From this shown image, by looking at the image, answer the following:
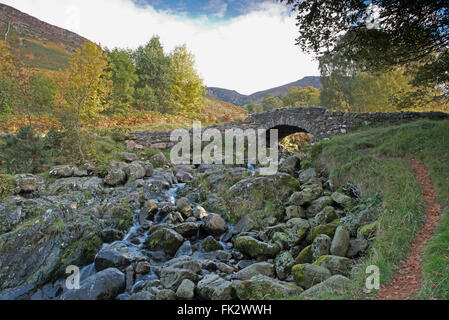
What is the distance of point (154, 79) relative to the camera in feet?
101

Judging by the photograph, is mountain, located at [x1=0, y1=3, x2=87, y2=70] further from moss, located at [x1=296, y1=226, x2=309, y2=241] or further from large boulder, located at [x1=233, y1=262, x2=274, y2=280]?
large boulder, located at [x1=233, y1=262, x2=274, y2=280]

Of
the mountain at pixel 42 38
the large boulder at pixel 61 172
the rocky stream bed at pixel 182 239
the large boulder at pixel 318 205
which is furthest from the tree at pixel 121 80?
the mountain at pixel 42 38

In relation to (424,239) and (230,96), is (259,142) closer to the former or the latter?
(424,239)

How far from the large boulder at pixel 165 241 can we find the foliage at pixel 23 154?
7.91m

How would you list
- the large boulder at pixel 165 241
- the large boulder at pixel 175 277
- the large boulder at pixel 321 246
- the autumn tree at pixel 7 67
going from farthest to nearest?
the autumn tree at pixel 7 67 → the large boulder at pixel 165 241 → the large boulder at pixel 321 246 → the large boulder at pixel 175 277

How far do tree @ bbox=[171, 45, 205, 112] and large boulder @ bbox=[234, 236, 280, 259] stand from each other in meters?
25.0

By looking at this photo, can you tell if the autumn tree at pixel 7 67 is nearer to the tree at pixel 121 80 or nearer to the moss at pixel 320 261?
the tree at pixel 121 80

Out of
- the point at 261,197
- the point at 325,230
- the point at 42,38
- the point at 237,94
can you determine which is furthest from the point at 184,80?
the point at 237,94

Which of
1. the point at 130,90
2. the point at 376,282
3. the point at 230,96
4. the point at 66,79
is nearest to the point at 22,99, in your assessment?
the point at 66,79

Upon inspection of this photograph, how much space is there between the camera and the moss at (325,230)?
598cm

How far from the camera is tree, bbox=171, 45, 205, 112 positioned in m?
29.9

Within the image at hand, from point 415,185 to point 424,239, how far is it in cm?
225

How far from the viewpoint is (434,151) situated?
7902 mm

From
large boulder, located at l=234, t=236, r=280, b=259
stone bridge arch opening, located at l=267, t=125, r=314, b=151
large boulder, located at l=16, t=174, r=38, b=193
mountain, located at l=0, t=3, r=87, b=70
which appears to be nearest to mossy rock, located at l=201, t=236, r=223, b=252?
large boulder, located at l=234, t=236, r=280, b=259
